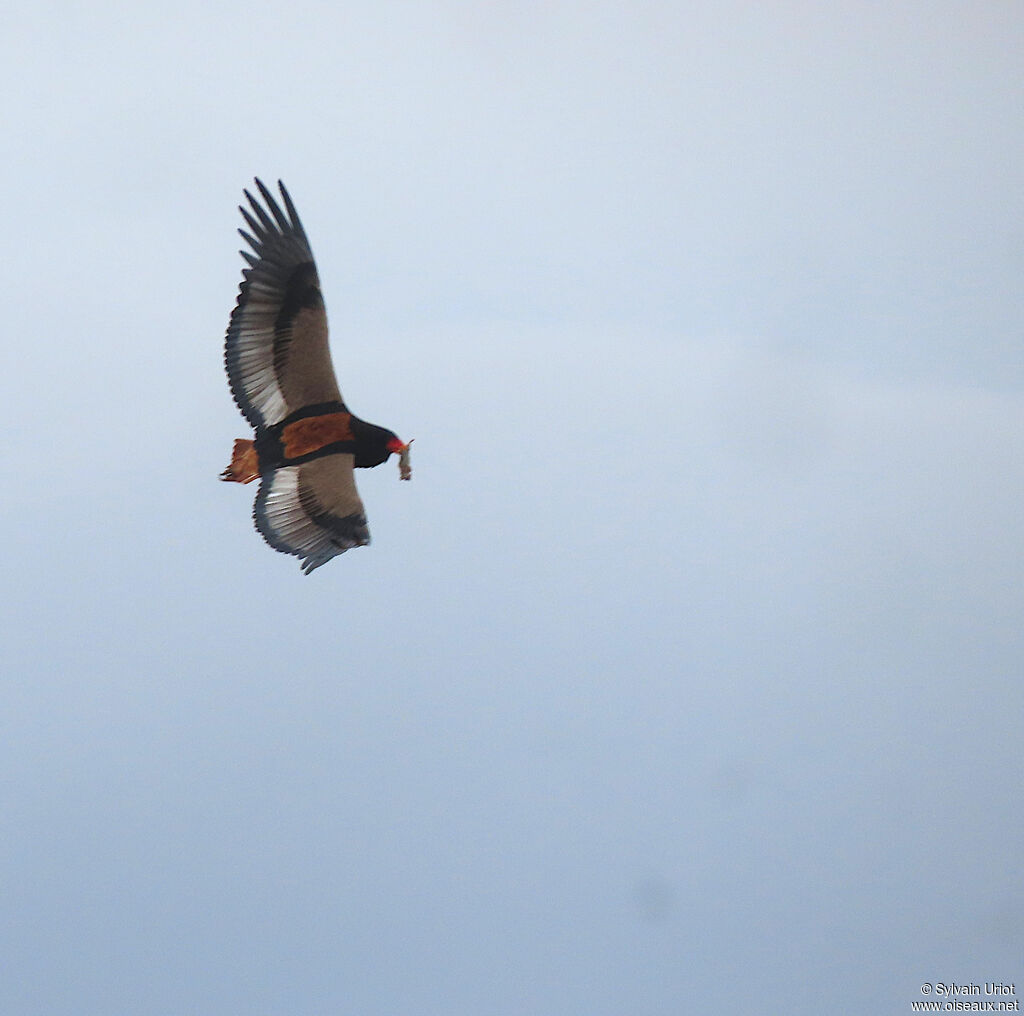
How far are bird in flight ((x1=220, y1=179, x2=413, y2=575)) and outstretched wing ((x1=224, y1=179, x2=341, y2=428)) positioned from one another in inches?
0.7

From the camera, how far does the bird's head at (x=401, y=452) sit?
2962 cm

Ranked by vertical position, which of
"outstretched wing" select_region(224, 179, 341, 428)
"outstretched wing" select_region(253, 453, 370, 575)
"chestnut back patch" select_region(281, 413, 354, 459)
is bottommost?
"outstretched wing" select_region(253, 453, 370, 575)

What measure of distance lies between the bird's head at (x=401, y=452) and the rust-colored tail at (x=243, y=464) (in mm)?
2694

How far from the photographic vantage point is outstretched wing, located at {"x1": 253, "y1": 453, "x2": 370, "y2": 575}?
96.7ft

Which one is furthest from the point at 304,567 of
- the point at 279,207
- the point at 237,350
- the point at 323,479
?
the point at 279,207

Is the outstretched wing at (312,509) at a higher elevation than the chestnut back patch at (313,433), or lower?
lower

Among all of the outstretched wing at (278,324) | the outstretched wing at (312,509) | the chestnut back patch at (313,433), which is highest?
the outstretched wing at (278,324)

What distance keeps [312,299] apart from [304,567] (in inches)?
195

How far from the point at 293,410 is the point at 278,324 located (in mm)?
1684

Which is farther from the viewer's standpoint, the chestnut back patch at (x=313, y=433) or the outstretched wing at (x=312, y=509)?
the chestnut back patch at (x=313, y=433)

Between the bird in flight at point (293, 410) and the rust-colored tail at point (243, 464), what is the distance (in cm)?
2

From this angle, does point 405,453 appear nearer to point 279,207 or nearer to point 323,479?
point 323,479

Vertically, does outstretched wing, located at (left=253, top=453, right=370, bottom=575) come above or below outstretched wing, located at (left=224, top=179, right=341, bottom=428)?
below

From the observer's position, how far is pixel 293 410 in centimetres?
3012
